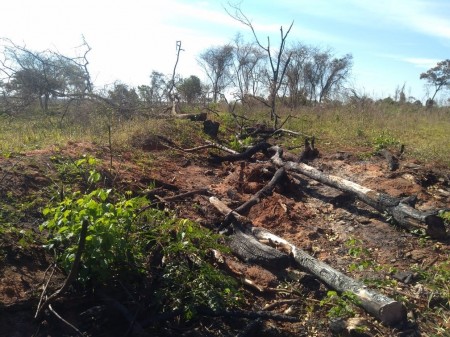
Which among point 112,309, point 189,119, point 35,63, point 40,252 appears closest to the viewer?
point 112,309

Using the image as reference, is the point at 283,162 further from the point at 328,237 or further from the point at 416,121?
the point at 416,121

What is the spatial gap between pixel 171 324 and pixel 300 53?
81.5ft

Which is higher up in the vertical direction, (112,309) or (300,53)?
(300,53)

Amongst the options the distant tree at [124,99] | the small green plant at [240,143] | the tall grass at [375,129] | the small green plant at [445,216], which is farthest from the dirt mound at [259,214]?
the distant tree at [124,99]

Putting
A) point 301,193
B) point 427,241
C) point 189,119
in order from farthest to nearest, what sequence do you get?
point 189,119
point 301,193
point 427,241

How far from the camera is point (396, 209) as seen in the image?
17.3 feet

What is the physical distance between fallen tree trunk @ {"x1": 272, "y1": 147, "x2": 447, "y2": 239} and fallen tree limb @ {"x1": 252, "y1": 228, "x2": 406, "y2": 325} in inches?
57.8

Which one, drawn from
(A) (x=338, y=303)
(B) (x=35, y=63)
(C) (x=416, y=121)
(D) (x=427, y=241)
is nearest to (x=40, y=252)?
(A) (x=338, y=303)

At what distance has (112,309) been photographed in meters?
3.22

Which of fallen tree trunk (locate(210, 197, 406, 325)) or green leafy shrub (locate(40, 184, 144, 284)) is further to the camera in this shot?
fallen tree trunk (locate(210, 197, 406, 325))

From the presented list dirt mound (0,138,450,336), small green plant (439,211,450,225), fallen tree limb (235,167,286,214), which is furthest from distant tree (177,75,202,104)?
small green plant (439,211,450,225)

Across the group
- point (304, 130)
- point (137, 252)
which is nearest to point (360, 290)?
point (137, 252)

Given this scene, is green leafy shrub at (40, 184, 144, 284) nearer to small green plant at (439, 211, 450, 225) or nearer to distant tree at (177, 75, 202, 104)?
small green plant at (439, 211, 450, 225)

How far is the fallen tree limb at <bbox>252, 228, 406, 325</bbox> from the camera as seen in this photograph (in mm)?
3500
